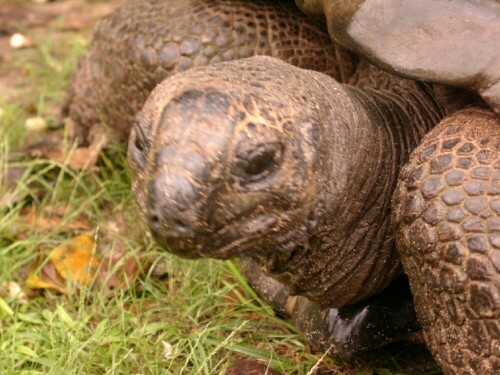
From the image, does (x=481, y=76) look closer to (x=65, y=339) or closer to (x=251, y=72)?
(x=251, y=72)

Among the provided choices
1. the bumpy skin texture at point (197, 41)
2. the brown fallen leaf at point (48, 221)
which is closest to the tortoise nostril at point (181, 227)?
the bumpy skin texture at point (197, 41)

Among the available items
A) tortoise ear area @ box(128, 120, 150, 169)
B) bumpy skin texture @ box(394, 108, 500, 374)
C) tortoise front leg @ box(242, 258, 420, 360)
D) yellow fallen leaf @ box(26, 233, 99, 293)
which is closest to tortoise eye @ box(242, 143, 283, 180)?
tortoise ear area @ box(128, 120, 150, 169)

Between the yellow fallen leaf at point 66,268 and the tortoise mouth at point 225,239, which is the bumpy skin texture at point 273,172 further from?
the yellow fallen leaf at point 66,268

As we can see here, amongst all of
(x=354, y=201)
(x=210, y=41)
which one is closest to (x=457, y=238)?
(x=354, y=201)

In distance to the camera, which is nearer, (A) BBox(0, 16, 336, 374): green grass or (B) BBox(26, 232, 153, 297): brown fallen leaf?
(A) BBox(0, 16, 336, 374): green grass

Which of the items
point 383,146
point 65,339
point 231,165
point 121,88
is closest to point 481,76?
point 383,146

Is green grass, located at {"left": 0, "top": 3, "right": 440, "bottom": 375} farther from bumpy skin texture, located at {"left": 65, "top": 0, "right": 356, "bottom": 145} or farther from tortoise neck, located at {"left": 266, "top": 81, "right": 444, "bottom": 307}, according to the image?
bumpy skin texture, located at {"left": 65, "top": 0, "right": 356, "bottom": 145}

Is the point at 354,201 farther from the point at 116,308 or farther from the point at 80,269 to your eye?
the point at 80,269

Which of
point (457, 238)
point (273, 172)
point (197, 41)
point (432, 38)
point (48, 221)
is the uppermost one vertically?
point (432, 38)
